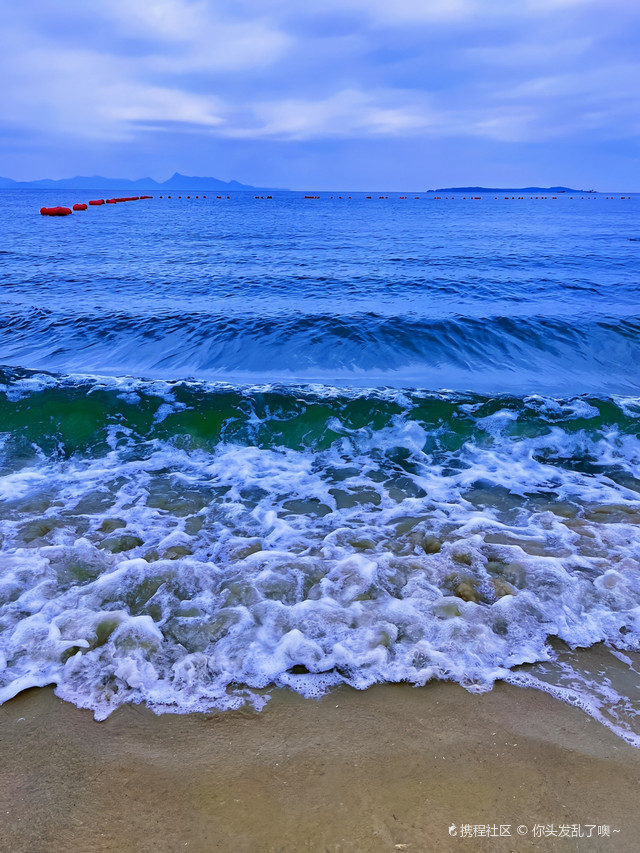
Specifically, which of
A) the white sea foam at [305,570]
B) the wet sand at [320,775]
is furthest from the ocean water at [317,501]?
the wet sand at [320,775]

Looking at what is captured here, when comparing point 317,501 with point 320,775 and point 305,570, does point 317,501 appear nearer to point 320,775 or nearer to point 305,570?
point 305,570

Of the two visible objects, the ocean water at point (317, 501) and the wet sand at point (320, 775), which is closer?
the wet sand at point (320, 775)

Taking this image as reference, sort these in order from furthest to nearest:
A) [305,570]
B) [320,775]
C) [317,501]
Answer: [317,501]
[305,570]
[320,775]

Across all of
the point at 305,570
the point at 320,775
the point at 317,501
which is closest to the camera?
the point at 320,775

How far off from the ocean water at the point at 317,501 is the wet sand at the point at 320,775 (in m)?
0.16

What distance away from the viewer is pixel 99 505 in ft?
17.2

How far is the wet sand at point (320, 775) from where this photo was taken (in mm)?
2268

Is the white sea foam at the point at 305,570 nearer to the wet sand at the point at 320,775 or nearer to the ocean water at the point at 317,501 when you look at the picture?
the ocean water at the point at 317,501

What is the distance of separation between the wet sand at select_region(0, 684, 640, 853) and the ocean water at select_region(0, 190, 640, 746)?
0.16m

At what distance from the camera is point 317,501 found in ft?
17.8

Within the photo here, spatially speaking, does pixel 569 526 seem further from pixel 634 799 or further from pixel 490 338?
pixel 490 338

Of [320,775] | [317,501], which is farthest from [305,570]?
[320,775]

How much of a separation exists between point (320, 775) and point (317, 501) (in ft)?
10.00

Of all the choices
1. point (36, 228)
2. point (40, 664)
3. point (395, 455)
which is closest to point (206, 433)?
point (395, 455)
